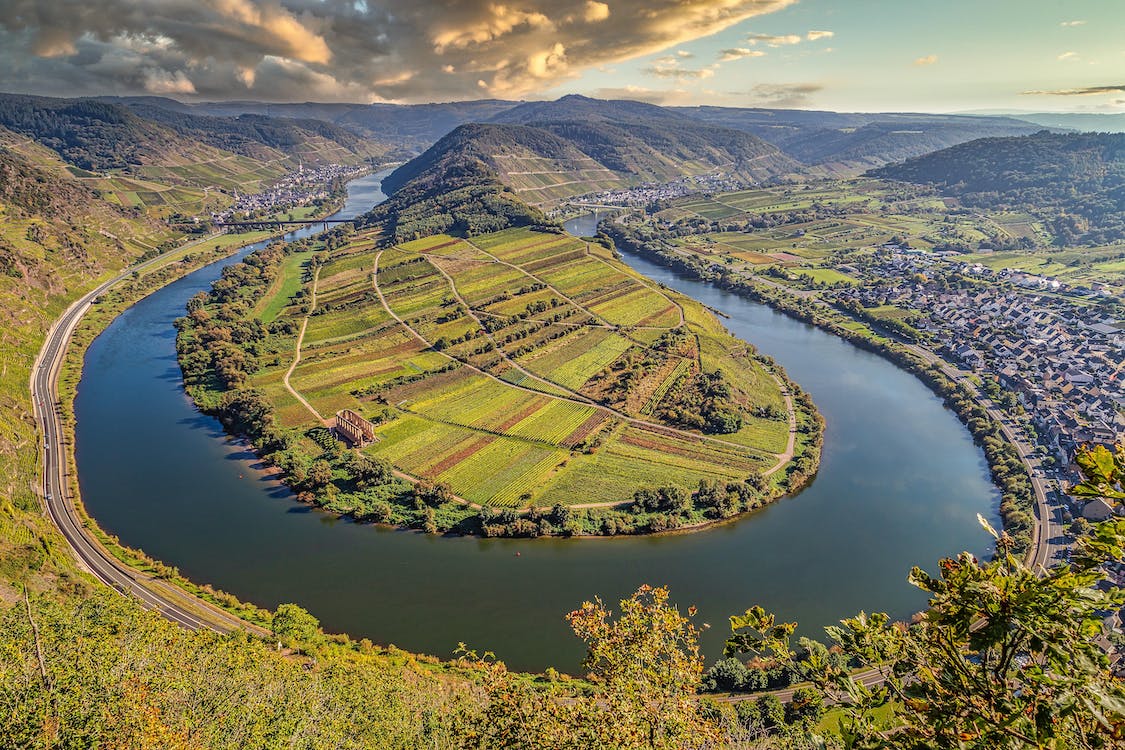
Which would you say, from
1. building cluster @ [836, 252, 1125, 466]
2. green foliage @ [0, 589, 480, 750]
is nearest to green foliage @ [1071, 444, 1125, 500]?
green foliage @ [0, 589, 480, 750]

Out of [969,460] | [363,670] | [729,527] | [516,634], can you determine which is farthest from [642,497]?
[969,460]

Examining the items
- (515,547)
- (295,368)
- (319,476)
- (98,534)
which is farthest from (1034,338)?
(98,534)

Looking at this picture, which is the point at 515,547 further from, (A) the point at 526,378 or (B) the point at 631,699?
(B) the point at 631,699

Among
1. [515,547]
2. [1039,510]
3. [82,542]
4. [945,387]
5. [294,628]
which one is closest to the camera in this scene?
[294,628]

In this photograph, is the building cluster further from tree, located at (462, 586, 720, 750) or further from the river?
tree, located at (462, 586, 720, 750)

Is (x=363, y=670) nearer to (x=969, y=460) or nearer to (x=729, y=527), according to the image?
(x=729, y=527)
